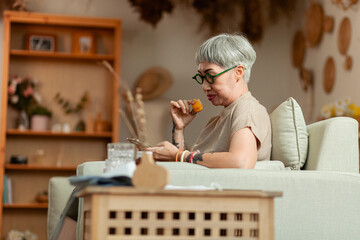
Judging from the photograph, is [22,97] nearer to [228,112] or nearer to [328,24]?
[328,24]

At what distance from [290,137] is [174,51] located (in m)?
3.66

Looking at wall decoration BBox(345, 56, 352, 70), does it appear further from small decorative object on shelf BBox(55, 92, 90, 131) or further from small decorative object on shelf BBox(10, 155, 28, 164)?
small decorative object on shelf BBox(10, 155, 28, 164)

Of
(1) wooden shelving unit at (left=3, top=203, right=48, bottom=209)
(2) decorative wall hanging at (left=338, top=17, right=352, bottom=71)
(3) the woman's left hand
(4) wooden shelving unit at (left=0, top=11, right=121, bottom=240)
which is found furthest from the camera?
(4) wooden shelving unit at (left=0, top=11, right=121, bottom=240)

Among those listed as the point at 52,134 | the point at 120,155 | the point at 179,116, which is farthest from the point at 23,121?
the point at 120,155

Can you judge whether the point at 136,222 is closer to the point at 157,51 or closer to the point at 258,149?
the point at 258,149

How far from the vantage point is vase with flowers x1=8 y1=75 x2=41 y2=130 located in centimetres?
528

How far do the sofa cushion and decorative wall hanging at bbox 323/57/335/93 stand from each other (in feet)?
8.96

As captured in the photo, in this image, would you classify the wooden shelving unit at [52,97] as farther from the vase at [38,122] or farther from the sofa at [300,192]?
the sofa at [300,192]

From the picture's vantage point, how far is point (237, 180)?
70.9 inches

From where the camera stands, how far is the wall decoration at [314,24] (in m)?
5.20

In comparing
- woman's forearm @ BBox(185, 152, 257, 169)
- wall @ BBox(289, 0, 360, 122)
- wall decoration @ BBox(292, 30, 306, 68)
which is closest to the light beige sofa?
woman's forearm @ BBox(185, 152, 257, 169)

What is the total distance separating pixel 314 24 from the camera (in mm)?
5305

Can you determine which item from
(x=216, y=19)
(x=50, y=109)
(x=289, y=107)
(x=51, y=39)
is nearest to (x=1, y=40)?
(x=51, y=39)

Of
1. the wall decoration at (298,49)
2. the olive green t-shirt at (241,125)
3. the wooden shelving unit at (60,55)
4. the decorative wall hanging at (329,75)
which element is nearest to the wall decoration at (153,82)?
the wooden shelving unit at (60,55)
